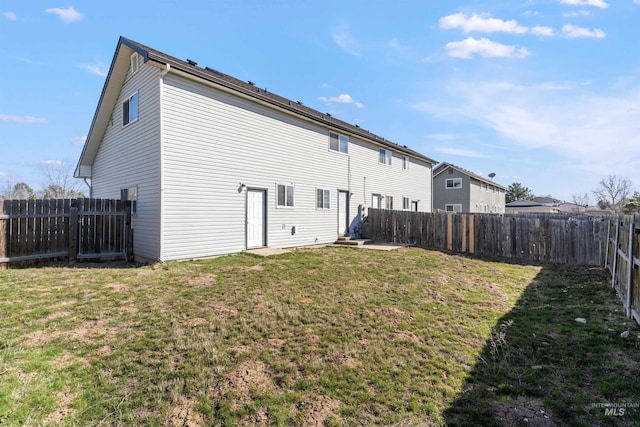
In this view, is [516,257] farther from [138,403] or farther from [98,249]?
[98,249]

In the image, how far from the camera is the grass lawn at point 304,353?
113 inches

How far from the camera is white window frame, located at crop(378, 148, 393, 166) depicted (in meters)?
18.3

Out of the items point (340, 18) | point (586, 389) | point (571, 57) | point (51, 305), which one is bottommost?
point (586, 389)

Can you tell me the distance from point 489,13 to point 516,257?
8.71m

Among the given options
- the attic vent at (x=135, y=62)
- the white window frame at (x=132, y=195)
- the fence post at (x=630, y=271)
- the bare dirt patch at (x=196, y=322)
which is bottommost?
the bare dirt patch at (x=196, y=322)

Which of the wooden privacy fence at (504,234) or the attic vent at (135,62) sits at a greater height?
the attic vent at (135,62)

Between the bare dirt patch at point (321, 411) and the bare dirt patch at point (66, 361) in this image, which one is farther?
the bare dirt patch at point (66, 361)

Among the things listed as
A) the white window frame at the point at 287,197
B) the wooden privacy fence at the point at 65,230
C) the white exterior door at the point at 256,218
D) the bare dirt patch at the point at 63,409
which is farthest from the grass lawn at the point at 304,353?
the white window frame at the point at 287,197

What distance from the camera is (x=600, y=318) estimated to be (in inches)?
212

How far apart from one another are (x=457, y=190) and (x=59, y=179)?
→ 38.6 metres

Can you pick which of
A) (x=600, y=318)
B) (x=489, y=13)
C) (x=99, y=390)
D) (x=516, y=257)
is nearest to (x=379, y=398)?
(x=99, y=390)

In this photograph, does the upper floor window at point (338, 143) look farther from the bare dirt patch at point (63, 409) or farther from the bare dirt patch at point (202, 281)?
the bare dirt patch at point (63, 409)

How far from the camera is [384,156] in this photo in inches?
736

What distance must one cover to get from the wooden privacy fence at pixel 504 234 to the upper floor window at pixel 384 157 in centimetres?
385
